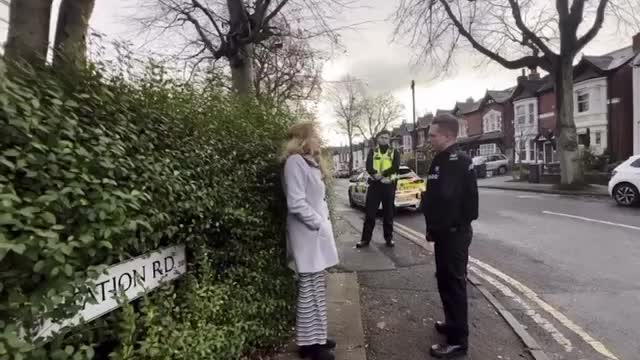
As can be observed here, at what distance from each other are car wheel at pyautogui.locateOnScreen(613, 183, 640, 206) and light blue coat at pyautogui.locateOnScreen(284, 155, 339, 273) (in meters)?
13.2

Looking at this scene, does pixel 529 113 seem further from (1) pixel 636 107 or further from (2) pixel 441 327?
(2) pixel 441 327

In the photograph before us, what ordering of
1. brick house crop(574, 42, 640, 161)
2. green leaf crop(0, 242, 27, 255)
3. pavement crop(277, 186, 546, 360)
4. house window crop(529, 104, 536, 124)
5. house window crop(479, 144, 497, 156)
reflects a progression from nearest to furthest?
green leaf crop(0, 242, 27, 255) → pavement crop(277, 186, 546, 360) → brick house crop(574, 42, 640, 161) → house window crop(529, 104, 536, 124) → house window crop(479, 144, 497, 156)

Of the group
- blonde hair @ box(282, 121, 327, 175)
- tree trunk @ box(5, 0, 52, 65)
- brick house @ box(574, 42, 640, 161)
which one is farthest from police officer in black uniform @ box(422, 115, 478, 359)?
brick house @ box(574, 42, 640, 161)

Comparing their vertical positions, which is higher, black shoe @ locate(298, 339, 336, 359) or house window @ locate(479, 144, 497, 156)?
house window @ locate(479, 144, 497, 156)

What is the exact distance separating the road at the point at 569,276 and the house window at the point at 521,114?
35379 millimetres

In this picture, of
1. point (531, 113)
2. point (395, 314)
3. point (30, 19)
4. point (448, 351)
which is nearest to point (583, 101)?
point (531, 113)

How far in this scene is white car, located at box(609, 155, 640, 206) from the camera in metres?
13.1

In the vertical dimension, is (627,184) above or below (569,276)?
above

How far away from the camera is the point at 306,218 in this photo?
3262mm

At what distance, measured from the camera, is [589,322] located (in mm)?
4559

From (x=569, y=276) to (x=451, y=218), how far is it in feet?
11.5

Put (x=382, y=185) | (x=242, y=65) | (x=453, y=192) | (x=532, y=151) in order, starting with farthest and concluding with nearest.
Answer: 1. (x=532, y=151)
2. (x=242, y=65)
3. (x=382, y=185)
4. (x=453, y=192)

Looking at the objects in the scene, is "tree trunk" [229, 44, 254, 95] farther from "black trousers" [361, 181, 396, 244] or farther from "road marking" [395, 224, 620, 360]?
"road marking" [395, 224, 620, 360]

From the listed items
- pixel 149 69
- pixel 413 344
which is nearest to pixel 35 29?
pixel 149 69
